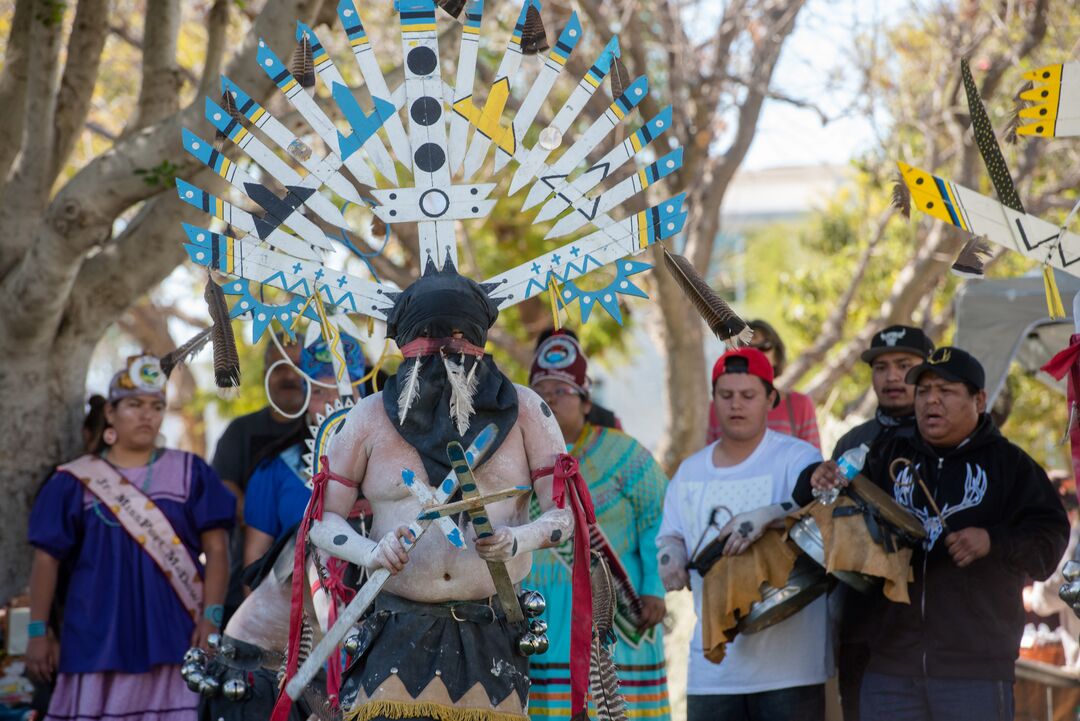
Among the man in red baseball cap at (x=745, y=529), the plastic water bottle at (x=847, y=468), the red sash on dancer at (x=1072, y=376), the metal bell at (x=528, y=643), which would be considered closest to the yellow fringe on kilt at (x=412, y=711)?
the metal bell at (x=528, y=643)

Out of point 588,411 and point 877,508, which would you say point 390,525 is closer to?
point 877,508

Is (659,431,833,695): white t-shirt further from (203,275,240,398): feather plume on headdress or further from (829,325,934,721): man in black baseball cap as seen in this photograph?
(203,275,240,398): feather plume on headdress

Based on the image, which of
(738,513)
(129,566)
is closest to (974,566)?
(738,513)

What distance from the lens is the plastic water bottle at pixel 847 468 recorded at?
4.80 m

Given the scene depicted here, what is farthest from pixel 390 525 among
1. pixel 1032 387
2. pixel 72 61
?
pixel 1032 387

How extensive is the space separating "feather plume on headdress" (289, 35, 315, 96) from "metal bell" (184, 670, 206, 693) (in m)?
2.07

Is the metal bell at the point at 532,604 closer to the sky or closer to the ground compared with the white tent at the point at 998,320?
closer to the ground

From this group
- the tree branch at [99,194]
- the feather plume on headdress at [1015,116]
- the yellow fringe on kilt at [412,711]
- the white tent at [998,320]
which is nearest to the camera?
the yellow fringe on kilt at [412,711]

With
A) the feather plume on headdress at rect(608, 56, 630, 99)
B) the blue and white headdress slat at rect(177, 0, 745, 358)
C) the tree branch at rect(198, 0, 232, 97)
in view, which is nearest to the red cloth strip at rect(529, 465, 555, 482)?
the blue and white headdress slat at rect(177, 0, 745, 358)

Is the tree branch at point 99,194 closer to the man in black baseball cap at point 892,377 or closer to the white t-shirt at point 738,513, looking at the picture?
the white t-shirt at point 738,513

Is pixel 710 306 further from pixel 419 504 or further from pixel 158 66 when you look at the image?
pixel 158 66

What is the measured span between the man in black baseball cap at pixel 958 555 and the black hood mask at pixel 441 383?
4.61 feet

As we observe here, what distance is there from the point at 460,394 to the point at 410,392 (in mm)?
149

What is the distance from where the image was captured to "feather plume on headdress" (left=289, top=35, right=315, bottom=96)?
483 centimetres
